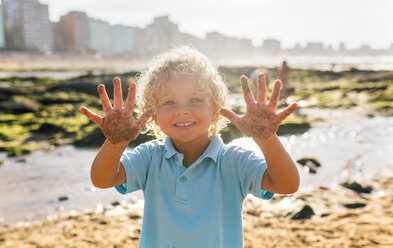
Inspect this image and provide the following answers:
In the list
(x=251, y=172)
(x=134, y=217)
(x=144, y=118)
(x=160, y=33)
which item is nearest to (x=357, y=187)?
(x=134, y=217)

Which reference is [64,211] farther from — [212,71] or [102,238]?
[212,71]

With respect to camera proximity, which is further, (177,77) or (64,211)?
(64,211)

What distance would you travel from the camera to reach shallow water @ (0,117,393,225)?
475 cm

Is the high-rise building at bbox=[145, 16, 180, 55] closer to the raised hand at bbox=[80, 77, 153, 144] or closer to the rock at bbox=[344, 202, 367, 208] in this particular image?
the rock at bbox=[344, 202, 367, 208]

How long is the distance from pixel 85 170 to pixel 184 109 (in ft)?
17.5

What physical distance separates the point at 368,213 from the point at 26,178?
575 cm

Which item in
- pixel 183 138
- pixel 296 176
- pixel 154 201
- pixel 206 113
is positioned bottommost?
pixel 154 201

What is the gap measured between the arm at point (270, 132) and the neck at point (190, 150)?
14.1 inches

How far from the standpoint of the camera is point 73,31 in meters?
153

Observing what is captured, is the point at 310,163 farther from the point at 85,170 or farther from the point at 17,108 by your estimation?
the point at 17,108

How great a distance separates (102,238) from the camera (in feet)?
12.1

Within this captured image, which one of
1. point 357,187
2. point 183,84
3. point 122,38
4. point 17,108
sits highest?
point 122,38

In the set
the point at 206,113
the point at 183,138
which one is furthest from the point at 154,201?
the point at 206,113

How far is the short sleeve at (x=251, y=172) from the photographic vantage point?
5.17 feet
